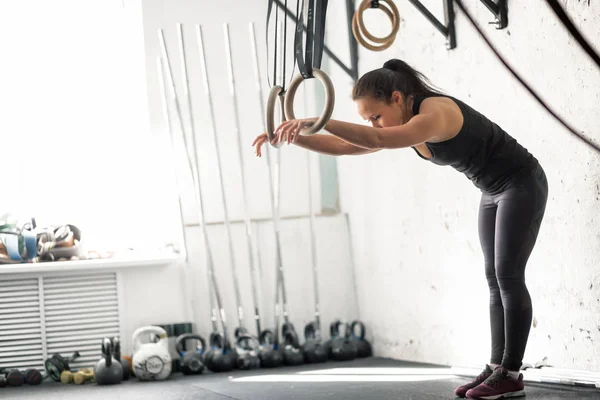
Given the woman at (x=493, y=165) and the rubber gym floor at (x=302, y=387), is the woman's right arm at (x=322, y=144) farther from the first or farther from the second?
the rubber gym floor at (x=302, y=387)

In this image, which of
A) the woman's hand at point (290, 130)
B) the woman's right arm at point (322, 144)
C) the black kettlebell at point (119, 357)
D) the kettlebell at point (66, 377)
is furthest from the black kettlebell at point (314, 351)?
the woman's hand at point (290, 130)

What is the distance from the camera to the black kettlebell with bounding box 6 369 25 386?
14.6 ft

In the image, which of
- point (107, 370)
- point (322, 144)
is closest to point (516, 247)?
point (322, 144)

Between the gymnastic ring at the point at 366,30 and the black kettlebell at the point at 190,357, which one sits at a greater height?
the gymnastic ring at the point at 366,30

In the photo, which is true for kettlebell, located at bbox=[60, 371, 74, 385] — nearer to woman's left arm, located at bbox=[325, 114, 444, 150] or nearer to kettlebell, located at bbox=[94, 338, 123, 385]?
kettlebell, located at bbox=[94, 338, 123, 385]

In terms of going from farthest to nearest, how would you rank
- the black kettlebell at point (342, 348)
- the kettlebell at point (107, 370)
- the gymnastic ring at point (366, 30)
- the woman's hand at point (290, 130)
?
the black kettlebell at point (342, 348), the kettlebell at point (107, 370), the gymnastic ring at point (366, 30), the woman's hand at point (290, 130)

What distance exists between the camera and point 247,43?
17.2 feet

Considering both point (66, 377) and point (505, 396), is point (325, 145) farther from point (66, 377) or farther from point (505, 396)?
point (66, 377)

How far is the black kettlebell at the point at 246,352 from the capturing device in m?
4.63

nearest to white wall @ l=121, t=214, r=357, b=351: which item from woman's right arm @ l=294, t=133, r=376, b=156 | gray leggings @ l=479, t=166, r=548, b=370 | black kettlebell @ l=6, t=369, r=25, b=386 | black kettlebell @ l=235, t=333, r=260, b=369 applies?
black kettlebell @ l=235, t=333, r=260, b=369

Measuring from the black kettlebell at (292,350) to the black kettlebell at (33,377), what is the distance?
4.32 ft

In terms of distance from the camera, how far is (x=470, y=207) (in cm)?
388

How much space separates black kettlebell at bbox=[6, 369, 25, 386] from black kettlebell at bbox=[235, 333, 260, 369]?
1147 millimetres

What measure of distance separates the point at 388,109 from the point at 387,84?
81mm
